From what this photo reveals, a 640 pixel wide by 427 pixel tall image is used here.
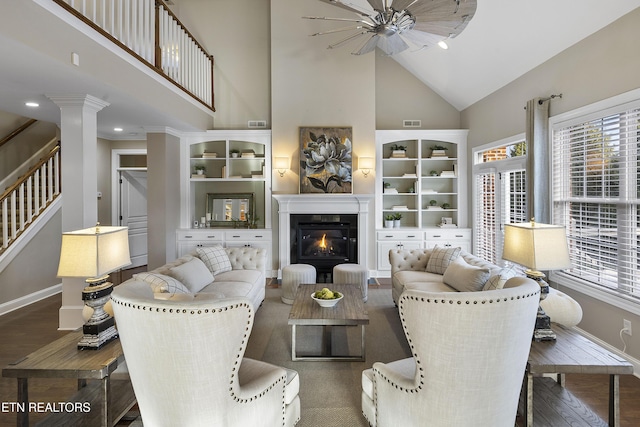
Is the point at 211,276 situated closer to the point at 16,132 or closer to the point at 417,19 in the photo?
the point at 417,19

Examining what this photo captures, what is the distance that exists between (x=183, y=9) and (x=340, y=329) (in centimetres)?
639

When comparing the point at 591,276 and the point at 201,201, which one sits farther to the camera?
the point at 201,201

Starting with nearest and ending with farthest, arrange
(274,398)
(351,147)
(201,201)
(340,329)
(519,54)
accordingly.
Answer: (274,398), (340,329), (519,54), (351,147), (201,201)

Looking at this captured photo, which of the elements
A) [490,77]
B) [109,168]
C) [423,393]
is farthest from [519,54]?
[109,168]


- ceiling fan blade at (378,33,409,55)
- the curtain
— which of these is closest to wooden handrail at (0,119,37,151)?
ceiling fan blade at (378,33,409,55)

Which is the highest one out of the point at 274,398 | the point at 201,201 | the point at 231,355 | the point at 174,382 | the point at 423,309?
the point at 201,201

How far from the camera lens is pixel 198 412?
4.97 ft

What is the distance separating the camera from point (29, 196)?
4914mm

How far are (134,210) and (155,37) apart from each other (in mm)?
4081

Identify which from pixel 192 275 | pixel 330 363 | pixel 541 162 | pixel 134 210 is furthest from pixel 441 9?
pixel 134 210

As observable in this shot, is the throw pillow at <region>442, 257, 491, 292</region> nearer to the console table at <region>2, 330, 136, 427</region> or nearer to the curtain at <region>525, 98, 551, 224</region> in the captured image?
the curtain at <region>525, 98, 551, 224</region>

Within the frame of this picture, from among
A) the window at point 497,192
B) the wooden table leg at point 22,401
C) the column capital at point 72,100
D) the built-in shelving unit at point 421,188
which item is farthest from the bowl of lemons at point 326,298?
the column capital at point 72,100

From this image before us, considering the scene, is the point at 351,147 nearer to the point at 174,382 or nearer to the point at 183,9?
the point at 183,9

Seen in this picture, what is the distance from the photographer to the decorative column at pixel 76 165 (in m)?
3.63
